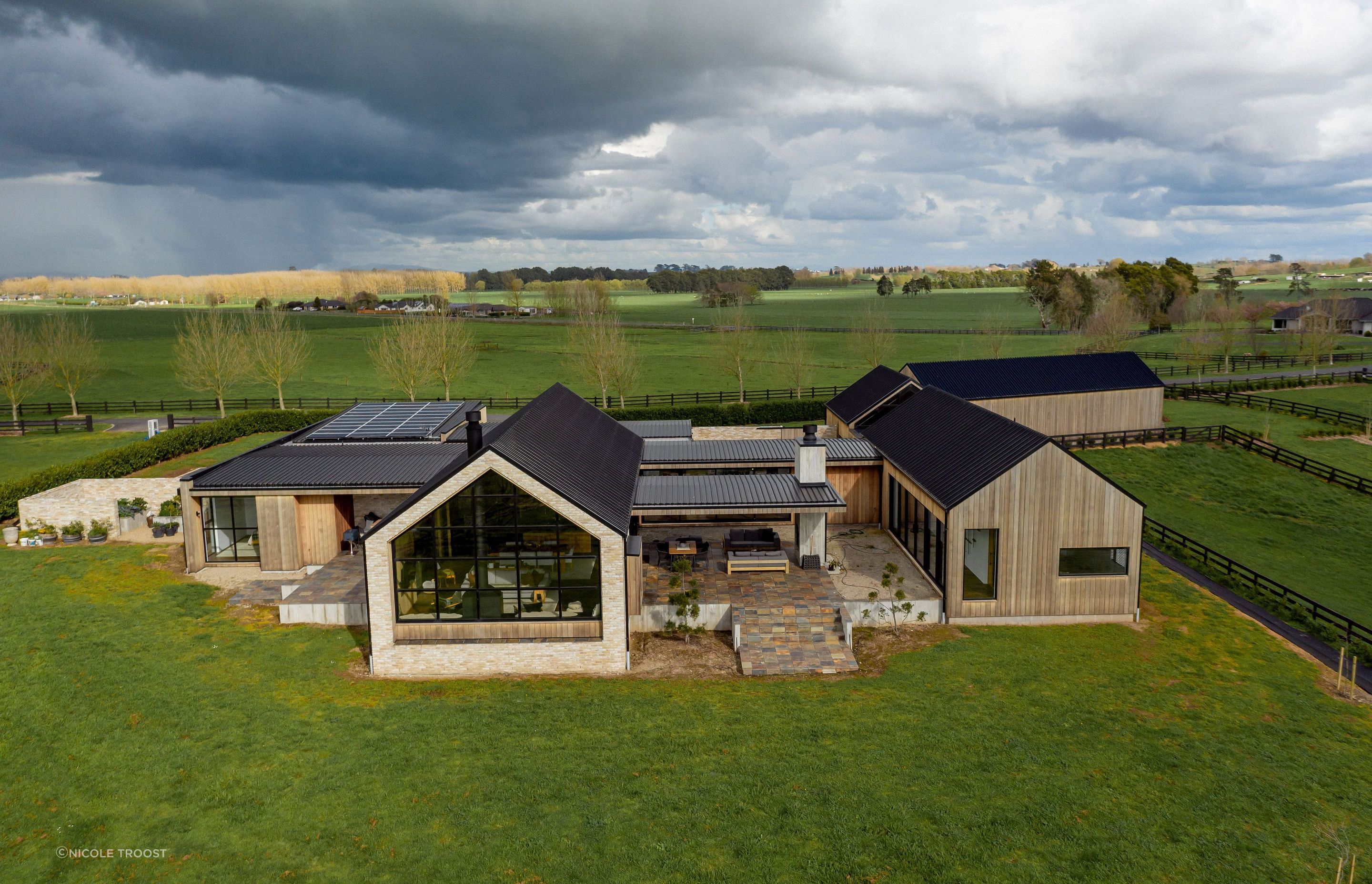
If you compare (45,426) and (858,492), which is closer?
(858,492)

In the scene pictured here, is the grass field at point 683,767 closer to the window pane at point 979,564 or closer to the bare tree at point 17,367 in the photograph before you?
the window pane at point 979,564

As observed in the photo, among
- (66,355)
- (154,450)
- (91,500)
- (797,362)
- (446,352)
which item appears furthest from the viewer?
(797,362)

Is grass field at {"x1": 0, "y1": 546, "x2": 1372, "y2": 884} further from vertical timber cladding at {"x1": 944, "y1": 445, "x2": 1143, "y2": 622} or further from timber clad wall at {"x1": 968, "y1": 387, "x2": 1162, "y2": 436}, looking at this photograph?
timber clad wall at {"x1": 968, "y1": 387, "x2": 1162, "y2": 436}

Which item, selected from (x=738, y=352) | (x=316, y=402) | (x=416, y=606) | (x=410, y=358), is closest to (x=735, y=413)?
(x=738, y=352)

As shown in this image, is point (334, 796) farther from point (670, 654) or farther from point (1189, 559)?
point (1189, 559)

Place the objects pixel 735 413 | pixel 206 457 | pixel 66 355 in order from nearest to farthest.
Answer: pixel 206 457 → pixel 735 413 → pixel 66 355

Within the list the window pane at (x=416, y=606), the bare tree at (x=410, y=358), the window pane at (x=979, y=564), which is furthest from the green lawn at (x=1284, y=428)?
the bare tree at (x=410, y=358)

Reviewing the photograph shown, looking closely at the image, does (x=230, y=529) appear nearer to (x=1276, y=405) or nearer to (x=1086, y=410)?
(x=1086, y=410)
